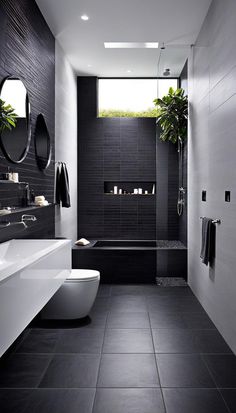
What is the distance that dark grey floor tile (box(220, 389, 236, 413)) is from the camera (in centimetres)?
225

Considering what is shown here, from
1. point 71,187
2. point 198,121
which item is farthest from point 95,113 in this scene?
point 198,121

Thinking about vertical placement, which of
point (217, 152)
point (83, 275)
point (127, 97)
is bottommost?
point (83, 275)

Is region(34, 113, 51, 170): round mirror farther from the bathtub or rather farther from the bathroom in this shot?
the bathtub

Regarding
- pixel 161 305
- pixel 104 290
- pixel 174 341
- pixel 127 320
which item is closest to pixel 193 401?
pixel 174 341

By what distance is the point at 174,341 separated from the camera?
10.8 ft

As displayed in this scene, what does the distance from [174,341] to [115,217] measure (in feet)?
11.4

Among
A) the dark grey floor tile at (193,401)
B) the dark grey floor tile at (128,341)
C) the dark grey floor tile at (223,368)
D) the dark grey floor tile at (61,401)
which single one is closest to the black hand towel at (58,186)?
the dark grey floor tile at (128,341)

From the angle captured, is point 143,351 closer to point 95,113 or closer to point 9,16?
point 9,16

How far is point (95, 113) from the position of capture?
661cm

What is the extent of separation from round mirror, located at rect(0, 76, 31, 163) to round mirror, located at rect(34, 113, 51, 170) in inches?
14.3

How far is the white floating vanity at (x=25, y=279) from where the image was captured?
1917 mm

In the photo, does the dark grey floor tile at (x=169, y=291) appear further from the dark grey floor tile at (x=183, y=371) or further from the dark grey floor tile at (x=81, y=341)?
the dark grey floor tile at (x=183, y=371)

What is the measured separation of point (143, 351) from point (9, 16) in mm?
2882

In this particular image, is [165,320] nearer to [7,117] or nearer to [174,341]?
[174,341]
